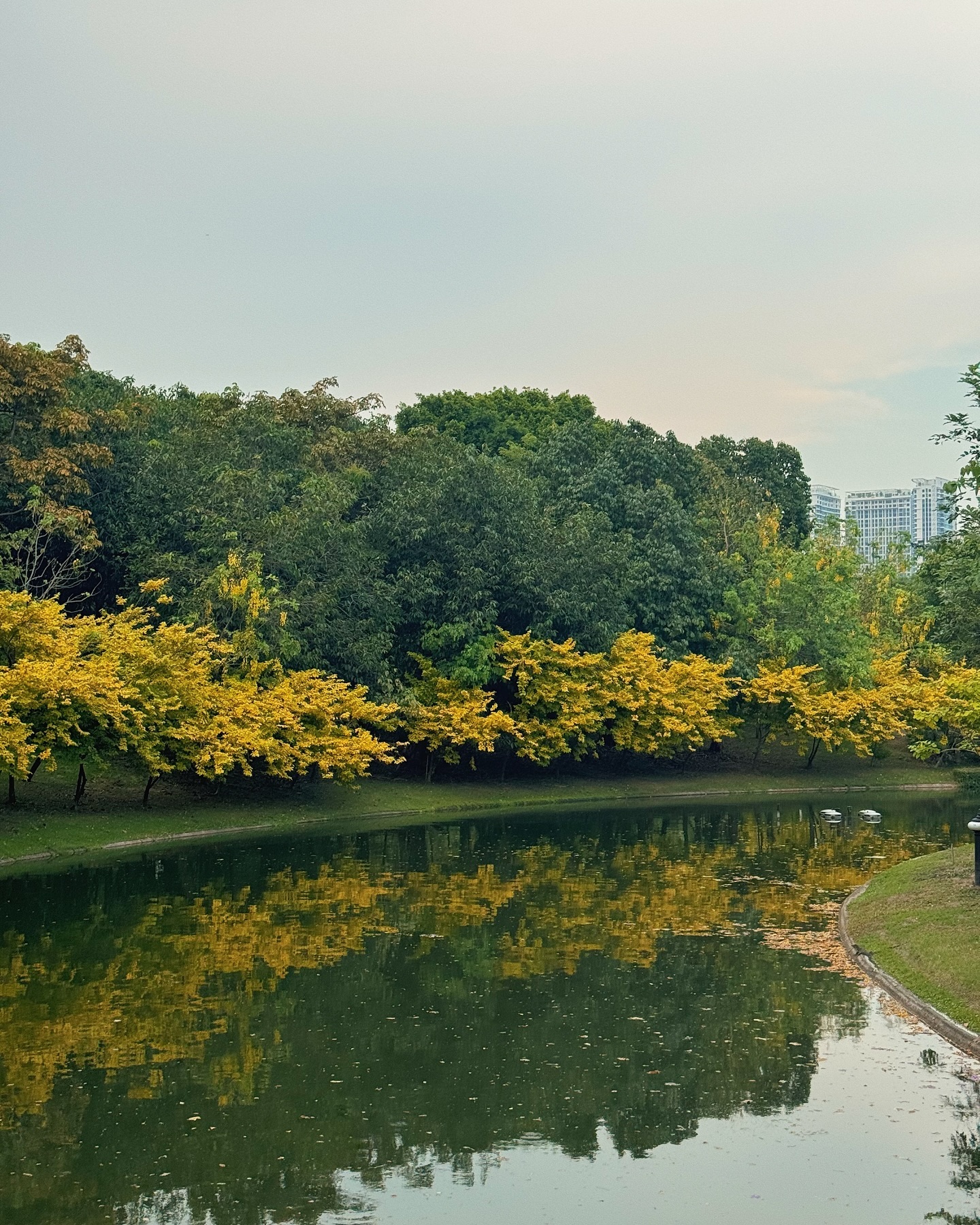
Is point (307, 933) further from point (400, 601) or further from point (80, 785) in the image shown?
point (400, 601)

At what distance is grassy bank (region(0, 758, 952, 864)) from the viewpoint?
37250 mm

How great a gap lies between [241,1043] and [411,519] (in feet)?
124

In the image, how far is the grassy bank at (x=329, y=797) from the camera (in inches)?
1467

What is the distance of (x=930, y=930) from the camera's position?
862 inches

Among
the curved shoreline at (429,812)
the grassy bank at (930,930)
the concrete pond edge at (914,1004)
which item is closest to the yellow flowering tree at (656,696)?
the curved shoreline at (429,812)

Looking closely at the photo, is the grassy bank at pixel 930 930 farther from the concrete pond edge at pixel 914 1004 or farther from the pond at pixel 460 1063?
the pond at pixel 460 1063

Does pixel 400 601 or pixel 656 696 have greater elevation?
pixel 400 601

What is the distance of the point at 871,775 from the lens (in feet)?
211

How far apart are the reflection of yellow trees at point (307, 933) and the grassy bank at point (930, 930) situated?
1.50 m

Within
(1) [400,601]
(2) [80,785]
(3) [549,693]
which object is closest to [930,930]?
(2) [80,785]

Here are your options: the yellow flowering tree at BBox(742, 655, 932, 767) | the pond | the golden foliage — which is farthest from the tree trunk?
the yellow flowering tree at BBox(742, 655, 932, 767)

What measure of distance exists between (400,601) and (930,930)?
34.0 m

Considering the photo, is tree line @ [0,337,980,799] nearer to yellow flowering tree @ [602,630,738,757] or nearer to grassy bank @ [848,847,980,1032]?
yellow flowering tree @ [602,630,738,757]

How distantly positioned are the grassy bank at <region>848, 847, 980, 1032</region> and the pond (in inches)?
30.5
